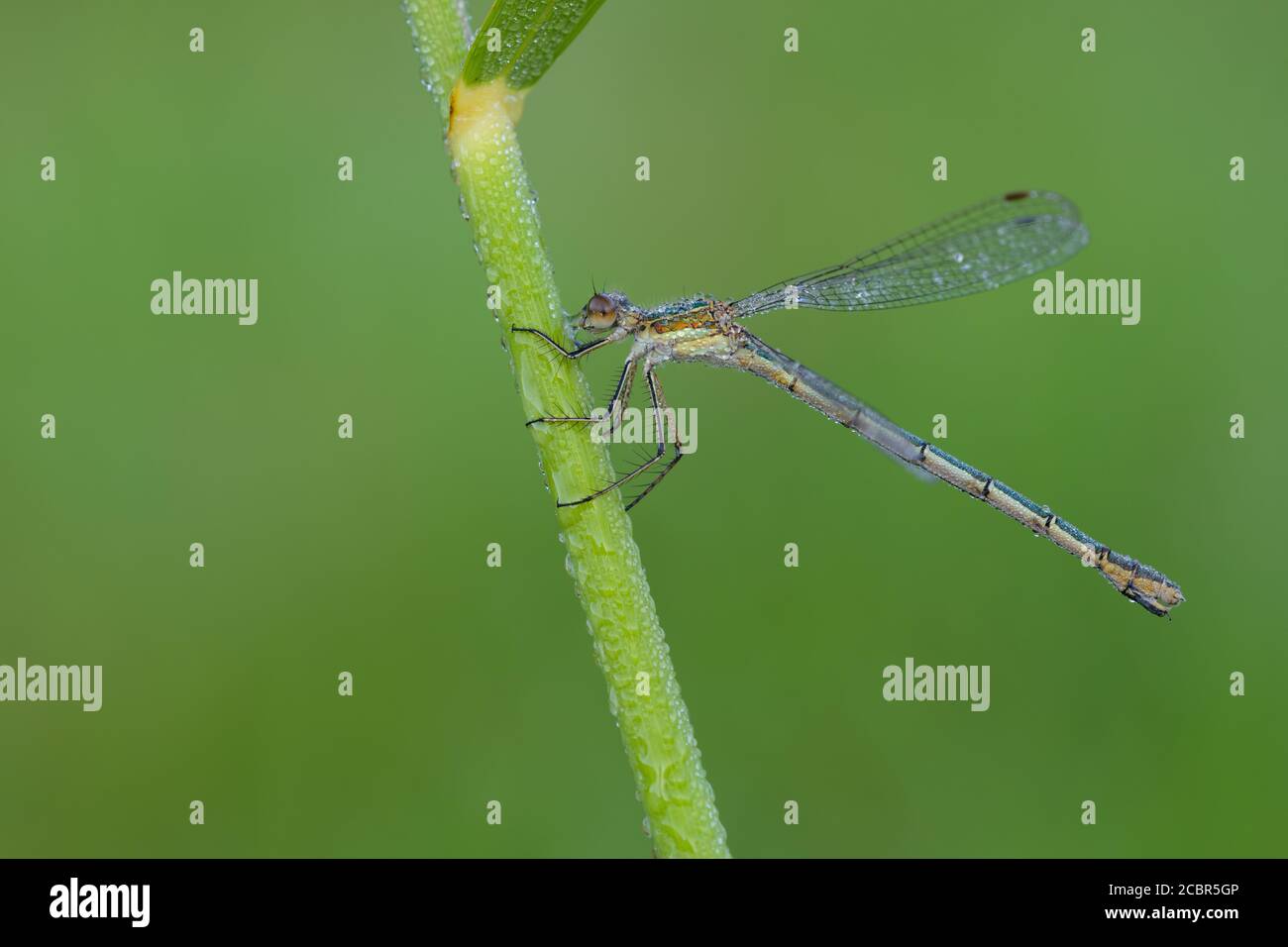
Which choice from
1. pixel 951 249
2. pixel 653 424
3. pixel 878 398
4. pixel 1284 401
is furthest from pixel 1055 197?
pixel 1284 401

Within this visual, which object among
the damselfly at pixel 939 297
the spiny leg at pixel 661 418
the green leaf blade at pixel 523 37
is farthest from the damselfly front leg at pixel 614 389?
the green leaf blade at pixel 523 37

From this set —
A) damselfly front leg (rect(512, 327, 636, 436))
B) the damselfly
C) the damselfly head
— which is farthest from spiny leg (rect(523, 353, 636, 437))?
the damselfly

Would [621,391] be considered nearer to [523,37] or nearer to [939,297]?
[939,297]

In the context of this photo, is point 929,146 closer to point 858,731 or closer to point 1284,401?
point 1284,401

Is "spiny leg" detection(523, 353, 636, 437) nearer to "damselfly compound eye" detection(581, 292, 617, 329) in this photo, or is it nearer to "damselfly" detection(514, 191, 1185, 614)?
"damselfly compound eye" detection(581, 292, 617, 329)

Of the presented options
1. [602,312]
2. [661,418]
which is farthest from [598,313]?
[661,418]

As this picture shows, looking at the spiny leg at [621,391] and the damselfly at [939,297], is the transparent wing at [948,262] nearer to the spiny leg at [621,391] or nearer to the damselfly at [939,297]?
the damselfly at [939,297]
